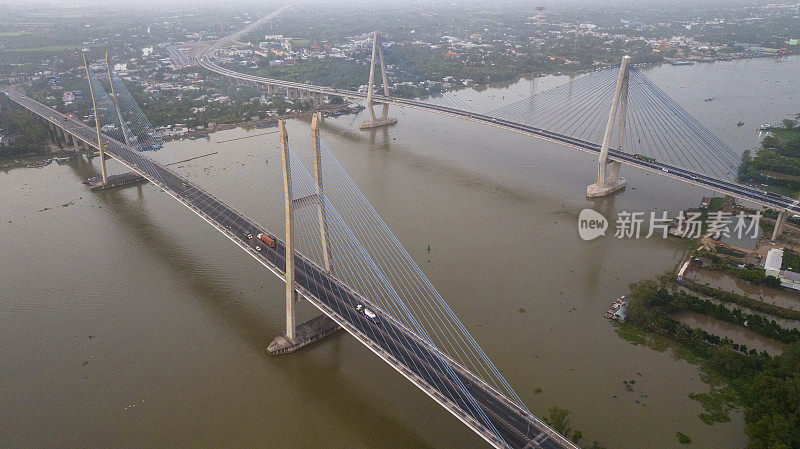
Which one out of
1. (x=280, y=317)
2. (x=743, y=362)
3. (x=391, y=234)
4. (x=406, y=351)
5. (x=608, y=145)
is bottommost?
(x=280, y=317)

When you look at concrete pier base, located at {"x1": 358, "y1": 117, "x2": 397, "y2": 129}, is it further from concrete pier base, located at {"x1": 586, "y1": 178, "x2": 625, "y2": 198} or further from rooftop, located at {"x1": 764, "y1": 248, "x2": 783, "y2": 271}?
rooftop, located at {"x1": 764, "y1": 248, "x2": 783, "y2": 271}

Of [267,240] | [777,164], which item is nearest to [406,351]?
[267,240]

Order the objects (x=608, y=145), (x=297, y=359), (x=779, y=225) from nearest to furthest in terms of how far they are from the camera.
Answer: (x=297, y=359) < (x=779, y=225) < (x=608, y=145)

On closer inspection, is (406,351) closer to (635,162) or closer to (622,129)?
(635,162)

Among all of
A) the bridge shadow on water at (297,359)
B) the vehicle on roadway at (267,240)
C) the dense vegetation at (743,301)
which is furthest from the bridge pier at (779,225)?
the vehicle on roadway at (267,240)

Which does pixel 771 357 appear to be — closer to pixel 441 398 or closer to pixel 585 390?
pixel 585 390

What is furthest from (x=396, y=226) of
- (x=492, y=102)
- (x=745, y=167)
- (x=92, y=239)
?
(x=492, y=102)

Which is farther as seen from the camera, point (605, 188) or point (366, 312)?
point (605, 188)

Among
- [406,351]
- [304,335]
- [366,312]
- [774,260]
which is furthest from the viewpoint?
[774,260]
